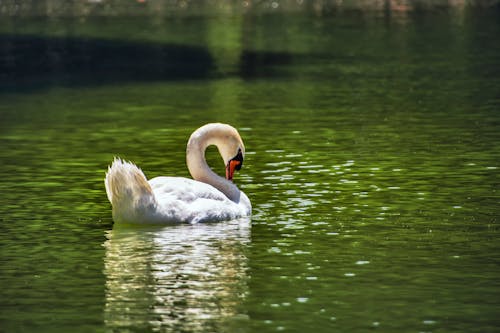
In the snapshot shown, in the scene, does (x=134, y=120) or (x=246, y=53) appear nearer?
(x=134, y=120)

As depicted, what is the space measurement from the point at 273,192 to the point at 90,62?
22.1 metres

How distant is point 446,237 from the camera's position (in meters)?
15.5

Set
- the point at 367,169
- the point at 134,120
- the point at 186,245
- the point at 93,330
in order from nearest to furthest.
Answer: the point at 93,330
the point at 186,245
the point at 367,169
the point at 134,120

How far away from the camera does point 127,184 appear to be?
15.8 metres

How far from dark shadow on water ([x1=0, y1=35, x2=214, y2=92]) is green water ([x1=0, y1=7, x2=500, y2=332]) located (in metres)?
0.17

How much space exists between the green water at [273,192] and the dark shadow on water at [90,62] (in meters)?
0.17

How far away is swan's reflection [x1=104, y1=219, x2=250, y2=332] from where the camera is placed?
12.4 metres

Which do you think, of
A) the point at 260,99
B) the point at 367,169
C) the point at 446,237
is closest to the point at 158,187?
the point at 446,237

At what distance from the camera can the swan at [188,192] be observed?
52.1 feet

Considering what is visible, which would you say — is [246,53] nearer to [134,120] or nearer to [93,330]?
[134,120]

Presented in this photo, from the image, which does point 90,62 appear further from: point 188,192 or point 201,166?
point 188,192

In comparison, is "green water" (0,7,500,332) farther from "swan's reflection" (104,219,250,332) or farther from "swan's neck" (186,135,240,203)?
"swan's neck" (186,135,240,203)

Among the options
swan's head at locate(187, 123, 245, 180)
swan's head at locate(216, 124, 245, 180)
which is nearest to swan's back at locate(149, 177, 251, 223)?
swan's head at locate(187, 123, 245, 180)

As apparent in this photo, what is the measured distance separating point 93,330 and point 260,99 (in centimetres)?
1828
